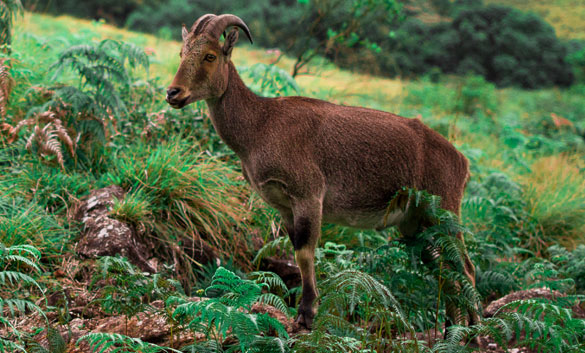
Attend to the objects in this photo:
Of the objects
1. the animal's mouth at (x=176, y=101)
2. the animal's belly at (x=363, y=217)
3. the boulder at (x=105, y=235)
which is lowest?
the boulder at (x=105, y=235)

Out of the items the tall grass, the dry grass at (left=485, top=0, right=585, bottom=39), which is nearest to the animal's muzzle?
the tall grass

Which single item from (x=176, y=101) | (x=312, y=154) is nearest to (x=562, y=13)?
(x=312, y=154)

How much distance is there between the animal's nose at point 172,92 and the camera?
11.8ft

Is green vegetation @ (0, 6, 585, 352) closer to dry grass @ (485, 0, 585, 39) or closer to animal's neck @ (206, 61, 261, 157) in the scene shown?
animal's neck @ (206, 61, 261, 157)

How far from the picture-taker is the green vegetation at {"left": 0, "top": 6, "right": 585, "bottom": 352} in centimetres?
331

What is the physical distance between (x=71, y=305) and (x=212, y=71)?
2.16 metres

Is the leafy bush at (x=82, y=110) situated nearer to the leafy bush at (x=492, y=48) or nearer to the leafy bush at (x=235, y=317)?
the leafy bush at (x=235, y=317)

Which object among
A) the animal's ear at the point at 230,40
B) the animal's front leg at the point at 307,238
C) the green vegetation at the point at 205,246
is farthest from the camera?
the animal's front leg at the point at 307,238

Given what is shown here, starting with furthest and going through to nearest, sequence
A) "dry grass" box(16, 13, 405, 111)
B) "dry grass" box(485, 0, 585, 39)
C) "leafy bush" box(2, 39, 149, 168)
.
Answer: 1. "dry grass" box(485, 0, 585, 39)
2. "dry grass" box(16, 13, 405, 111)
3. "leafy bush" box(2, 39, 149, 168)

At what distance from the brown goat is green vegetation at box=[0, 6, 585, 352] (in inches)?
13.2

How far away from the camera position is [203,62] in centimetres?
377

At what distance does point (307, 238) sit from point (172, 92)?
1454mm

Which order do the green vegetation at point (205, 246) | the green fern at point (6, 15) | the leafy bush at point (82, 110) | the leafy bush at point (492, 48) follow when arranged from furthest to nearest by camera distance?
1. the leafy bush at point (492, 48)
2. the green fern at point (6, 15)
3. the leafy bush at point (82, 110)
4. the green vegetation at point (205, 246)

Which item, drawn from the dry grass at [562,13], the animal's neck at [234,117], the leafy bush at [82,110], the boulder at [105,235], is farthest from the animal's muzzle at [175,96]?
the dry grass at [562,13]
